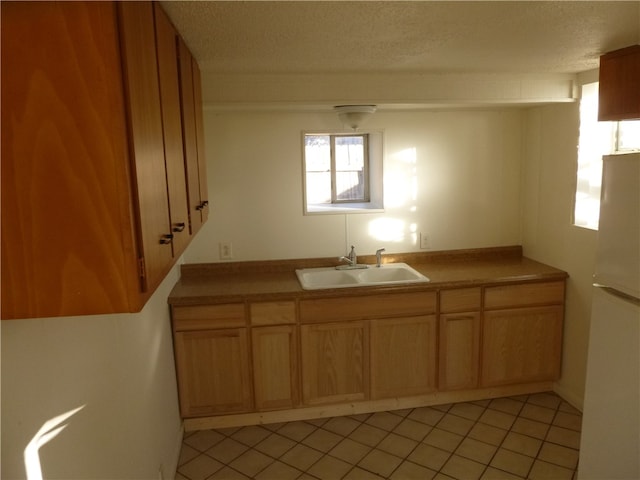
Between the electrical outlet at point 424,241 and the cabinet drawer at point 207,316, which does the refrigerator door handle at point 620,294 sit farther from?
the cabinet drawer at point 207,316

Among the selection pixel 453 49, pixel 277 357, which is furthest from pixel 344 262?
pixel 453 49

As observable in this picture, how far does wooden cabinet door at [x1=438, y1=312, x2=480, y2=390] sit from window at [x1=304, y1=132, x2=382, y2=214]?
3.13 ft

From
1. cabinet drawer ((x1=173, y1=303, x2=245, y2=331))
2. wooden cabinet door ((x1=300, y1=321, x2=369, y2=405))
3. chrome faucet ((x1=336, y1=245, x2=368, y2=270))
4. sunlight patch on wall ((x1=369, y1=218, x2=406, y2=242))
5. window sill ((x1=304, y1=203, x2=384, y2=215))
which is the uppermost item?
window sill ((x1=304, y1=203, x2=384, y2=215))

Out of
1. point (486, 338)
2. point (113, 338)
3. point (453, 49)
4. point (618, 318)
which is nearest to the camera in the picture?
point (113, 338)

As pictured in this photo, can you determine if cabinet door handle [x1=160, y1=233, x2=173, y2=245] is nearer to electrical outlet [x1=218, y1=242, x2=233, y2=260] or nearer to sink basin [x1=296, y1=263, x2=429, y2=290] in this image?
sink basin [x1=296, y1=263, x2=429, y2=290]

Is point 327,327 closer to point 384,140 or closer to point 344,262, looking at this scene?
point 344,262

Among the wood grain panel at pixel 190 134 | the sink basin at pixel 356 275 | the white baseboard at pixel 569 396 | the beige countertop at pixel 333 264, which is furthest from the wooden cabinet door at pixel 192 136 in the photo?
the white baseboard at pixel 569 396

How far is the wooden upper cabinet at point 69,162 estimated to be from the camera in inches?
34.9

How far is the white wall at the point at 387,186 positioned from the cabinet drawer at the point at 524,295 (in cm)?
56

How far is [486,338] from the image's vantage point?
306 cm

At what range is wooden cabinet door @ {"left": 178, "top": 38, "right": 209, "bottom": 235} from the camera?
179cm

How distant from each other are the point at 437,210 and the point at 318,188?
879 mm

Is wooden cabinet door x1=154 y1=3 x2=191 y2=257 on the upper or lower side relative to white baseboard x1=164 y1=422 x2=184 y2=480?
upper

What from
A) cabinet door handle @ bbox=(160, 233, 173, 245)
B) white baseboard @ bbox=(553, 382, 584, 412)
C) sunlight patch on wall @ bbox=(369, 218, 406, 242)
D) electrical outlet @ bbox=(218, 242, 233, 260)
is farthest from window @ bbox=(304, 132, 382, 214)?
cabinet door handle @ bbox=(160, 233, 173, 245)
